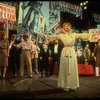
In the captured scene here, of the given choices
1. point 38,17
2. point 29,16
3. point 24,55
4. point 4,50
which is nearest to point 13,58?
point 24,55

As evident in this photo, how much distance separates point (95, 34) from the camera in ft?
54.4

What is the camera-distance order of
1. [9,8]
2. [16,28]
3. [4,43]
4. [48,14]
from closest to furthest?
[4,43] < [9,8] < [16,28] < [48,14]

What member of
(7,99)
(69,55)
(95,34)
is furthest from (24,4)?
(7,99)

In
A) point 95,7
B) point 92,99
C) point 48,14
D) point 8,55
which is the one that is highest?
point 95,7

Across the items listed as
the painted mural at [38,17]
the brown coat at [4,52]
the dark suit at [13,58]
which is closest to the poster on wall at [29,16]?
the painted mural at [38,17]

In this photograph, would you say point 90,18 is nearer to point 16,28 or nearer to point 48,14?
point 48,14

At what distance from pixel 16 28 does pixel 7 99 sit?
25.2 feet

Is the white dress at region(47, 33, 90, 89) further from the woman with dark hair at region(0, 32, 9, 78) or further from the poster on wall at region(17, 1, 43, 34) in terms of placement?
the poster on wall at region(17, 1, 43, 34)

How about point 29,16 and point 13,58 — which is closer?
point 13,58

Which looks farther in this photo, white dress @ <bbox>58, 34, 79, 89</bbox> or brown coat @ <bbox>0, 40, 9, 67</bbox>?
brown coat @ <bbox>0, 40, 9, 67</bbox>

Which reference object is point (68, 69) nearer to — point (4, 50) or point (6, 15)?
point (4, 50)

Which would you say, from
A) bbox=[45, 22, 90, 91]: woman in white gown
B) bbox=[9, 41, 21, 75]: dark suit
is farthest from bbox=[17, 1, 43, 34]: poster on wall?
bbox=[45, 22, 90, 91]: woman in white gown

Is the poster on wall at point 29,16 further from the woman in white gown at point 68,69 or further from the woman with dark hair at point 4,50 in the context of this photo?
the woman in white gown at point 68,69

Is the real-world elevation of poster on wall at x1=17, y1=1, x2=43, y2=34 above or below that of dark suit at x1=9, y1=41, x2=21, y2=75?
above
